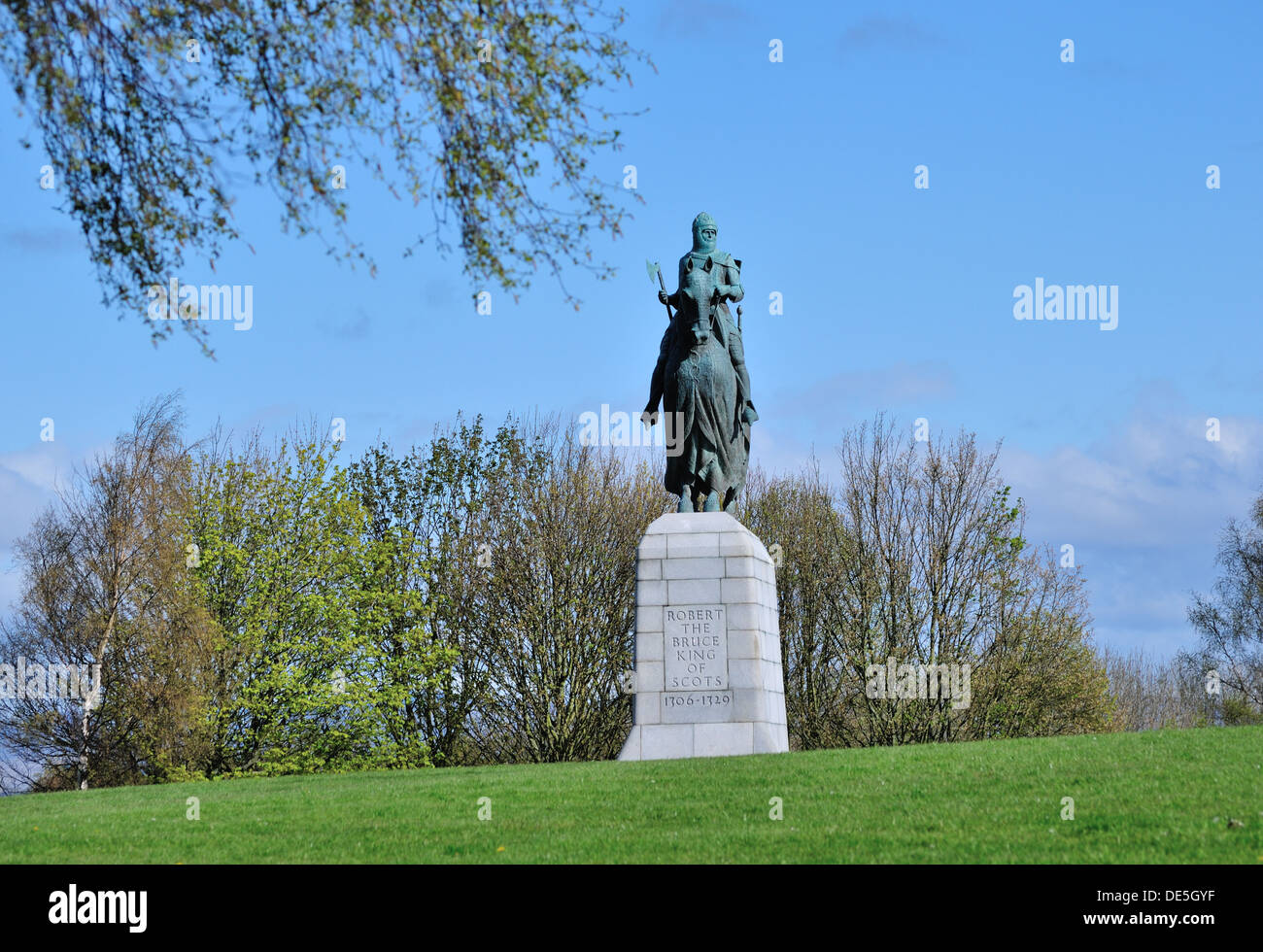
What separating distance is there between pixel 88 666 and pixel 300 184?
26.2 metres

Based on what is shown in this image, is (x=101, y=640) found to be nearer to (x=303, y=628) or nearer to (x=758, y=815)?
(x=303, y=628)

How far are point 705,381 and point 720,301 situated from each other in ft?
4.16

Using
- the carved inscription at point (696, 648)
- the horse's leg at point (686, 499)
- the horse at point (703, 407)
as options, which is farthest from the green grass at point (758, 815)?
the horse at point (703, 407)

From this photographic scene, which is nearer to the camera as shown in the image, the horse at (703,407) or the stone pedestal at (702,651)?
the stone pedestal at (702,651)

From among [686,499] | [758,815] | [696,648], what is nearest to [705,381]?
[686,499]

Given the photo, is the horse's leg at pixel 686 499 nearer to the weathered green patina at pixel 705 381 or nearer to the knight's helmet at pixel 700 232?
the weathered green patina at pixel 705 381

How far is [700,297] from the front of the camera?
19.4m

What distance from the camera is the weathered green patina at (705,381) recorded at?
19.7 meters

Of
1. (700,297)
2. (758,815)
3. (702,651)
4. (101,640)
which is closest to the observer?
(758,815)

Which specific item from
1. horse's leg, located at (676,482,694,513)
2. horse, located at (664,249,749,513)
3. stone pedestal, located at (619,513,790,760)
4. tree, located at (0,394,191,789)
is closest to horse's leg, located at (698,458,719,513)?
horse, located at (664,249,749,513)

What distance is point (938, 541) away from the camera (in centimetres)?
3919
